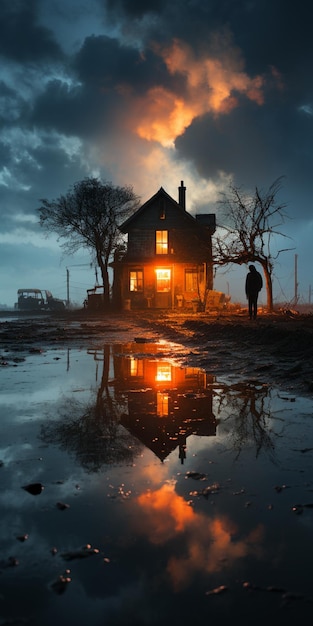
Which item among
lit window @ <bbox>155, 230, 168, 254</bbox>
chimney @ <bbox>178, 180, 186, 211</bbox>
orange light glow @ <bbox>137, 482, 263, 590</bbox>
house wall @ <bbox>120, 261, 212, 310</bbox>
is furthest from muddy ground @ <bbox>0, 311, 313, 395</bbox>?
chimney @ <bbox>178, 180, 186, 211</bbox>

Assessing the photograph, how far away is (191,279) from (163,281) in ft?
6.99

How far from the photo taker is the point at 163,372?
623 cm

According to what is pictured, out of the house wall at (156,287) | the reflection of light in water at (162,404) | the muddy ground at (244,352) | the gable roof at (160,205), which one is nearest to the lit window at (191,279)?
the house wall at (156,287)

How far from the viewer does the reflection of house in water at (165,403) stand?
125 inches

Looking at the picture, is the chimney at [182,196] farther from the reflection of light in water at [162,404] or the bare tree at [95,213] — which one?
the reflection of light in water at [162,404]

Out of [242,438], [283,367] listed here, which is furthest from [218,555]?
[283,367]

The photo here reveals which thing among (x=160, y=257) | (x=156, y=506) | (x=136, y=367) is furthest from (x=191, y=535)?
(x=160, y=257)

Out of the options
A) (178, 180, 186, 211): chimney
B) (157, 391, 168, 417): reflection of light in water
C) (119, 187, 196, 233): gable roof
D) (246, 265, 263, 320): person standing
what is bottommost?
(157, 391, 168, 417): reflection of light in water

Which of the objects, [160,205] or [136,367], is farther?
[160,205]

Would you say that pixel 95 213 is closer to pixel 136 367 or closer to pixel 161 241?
pixel 161 241

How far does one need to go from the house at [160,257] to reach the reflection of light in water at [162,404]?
26.8m

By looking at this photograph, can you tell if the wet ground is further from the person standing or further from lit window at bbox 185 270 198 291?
lit window at bbox 185 270 198 291

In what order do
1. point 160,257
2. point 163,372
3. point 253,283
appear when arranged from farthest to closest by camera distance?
point 160,257
point 253,283
point 163,372

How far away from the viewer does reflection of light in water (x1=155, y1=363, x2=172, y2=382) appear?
18.6 feet
